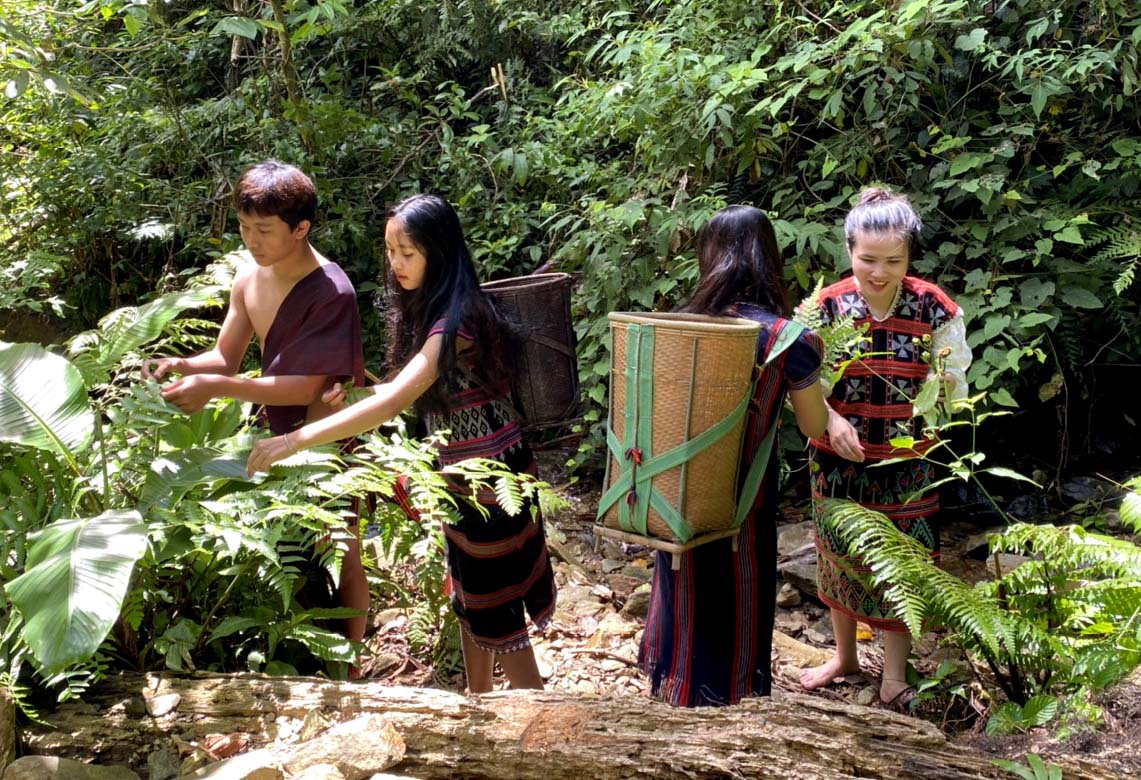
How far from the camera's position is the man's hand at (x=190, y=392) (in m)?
2.55

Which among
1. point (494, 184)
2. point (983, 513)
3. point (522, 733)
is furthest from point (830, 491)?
point (494, 184)

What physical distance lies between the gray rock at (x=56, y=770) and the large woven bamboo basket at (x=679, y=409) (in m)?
1.35

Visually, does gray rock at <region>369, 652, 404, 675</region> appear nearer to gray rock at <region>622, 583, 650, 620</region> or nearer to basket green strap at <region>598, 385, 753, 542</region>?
gray rock at <region>622, 583, 650, 620</region>

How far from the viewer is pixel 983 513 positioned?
516 cm

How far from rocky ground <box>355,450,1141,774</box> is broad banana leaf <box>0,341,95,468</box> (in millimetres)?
1680

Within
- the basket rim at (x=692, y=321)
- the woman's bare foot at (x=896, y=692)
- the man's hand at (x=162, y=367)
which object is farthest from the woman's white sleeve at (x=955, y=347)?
the man's hand at (x=162, y=367)

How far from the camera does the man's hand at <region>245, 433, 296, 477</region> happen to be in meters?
A: 2.37

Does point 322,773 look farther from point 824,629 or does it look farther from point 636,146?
point 636,146

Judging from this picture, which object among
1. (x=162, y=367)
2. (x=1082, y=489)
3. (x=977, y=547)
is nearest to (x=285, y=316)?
(x=162, y=367)

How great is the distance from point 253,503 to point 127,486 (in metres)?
0.40

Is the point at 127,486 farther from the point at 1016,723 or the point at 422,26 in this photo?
the point at 422,26

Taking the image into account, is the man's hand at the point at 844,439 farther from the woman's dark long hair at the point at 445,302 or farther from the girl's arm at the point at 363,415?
the girl's arm at the point at 363,415

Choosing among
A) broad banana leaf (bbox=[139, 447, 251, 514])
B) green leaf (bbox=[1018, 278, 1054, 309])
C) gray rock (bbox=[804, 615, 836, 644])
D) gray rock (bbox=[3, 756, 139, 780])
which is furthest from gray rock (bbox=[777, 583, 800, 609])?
gray rock (bbox=[3, 756, 139, 780])

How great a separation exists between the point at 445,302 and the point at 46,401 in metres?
1.11
